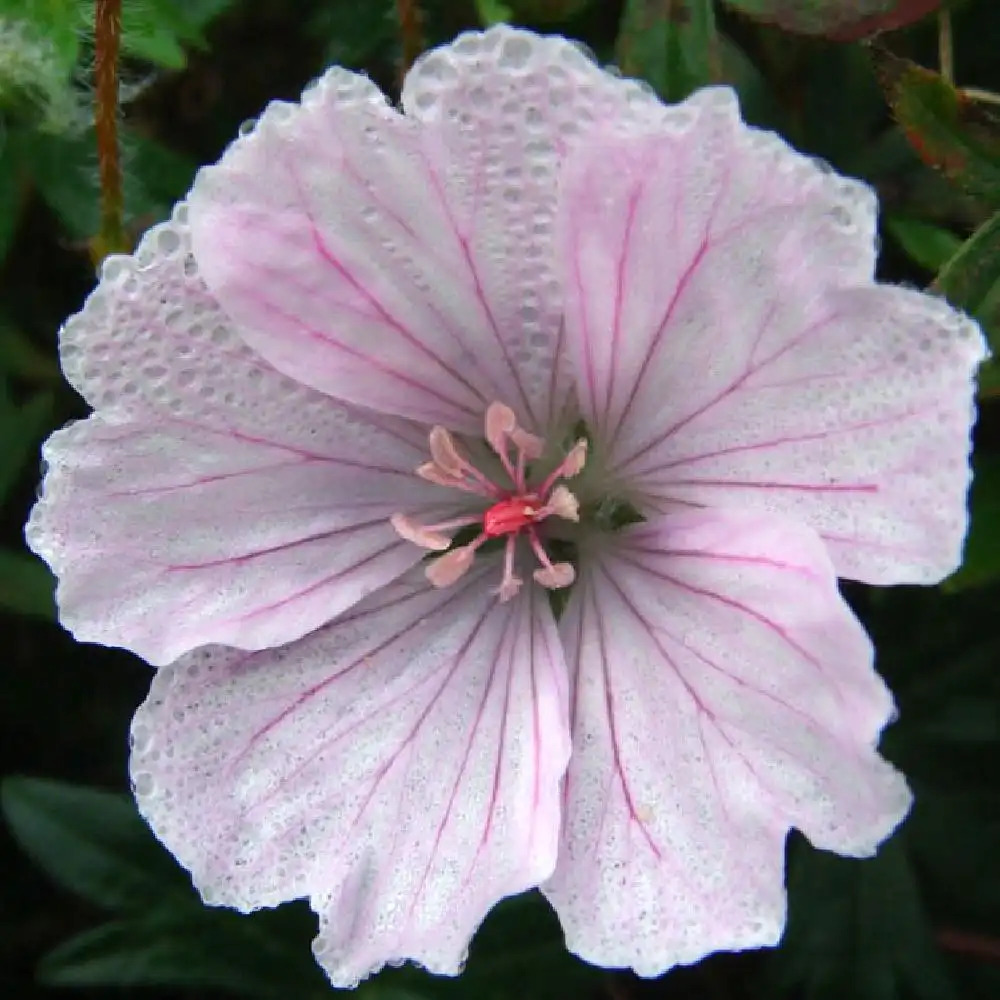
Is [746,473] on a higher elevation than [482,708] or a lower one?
higher

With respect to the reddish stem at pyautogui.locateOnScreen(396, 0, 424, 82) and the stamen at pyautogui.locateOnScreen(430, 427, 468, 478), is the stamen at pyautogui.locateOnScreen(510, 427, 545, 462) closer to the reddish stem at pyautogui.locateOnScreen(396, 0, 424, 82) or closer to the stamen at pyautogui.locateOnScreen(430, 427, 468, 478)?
the stamen at pyautogui.locateOnScreen(430, 427, 468, 478)

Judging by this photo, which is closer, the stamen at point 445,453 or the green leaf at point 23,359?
the stamen at point 445,453

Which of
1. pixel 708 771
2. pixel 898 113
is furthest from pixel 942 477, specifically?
pixel 898 113

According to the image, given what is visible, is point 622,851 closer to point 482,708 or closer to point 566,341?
point 482,708

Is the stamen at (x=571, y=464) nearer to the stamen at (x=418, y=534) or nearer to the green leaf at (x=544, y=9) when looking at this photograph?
the stamen at (x=418, y=534)

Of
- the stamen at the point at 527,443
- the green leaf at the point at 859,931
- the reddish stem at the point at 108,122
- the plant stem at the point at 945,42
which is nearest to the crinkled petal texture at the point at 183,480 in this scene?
the stamen at the point at 527,443
